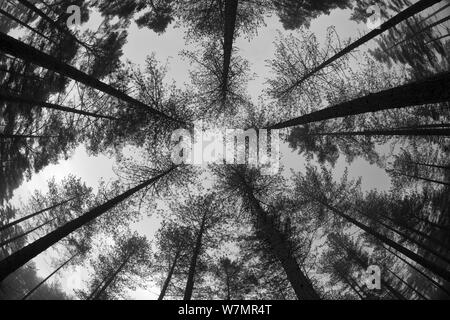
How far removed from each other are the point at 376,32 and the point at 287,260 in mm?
7594

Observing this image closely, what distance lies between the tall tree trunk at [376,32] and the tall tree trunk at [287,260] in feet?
19.8

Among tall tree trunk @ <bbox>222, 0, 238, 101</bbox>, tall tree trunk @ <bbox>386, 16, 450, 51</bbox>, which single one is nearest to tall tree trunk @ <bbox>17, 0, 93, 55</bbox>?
tall tree trunk @ <bbox>222, 0, 238, 101</bbox>

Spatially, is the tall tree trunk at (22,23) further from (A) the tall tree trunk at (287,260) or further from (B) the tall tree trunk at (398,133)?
(B) the tall tree trunk at (398,133)

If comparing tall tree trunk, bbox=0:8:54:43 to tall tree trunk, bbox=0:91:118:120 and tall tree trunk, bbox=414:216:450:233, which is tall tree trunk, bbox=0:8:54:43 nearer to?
tall tree trunk, bbox=0:91:118:120

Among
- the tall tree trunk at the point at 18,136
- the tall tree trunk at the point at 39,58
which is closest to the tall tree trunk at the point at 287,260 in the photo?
the tall tree trunk at the point at 39,58

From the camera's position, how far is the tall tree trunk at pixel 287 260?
7963 mm

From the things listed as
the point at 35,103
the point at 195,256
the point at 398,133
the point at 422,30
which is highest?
the point at 422,30

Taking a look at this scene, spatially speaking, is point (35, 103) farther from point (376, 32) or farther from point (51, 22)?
point (376, 32)

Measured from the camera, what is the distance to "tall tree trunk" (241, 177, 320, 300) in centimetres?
796

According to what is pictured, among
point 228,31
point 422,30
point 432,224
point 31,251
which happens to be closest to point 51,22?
point 228,31

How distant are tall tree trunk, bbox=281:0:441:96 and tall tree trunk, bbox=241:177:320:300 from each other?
19.8 ft

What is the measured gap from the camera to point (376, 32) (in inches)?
351
